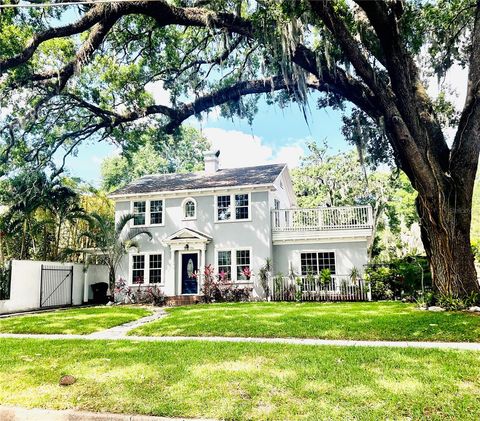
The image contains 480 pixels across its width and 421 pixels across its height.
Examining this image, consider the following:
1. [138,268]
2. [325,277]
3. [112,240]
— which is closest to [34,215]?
[112,240]

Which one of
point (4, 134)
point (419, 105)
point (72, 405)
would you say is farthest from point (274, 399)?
point (4, 134)

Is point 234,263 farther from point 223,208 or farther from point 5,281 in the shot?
point 5,281

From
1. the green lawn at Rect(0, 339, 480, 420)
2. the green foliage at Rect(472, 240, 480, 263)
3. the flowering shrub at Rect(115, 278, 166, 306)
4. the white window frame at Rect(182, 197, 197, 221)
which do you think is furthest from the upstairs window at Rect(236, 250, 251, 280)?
the green lawn at Rect(0, 339, 480, 420)

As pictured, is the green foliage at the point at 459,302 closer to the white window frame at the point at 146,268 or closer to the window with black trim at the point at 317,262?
the window with black trim at the point at 317,262

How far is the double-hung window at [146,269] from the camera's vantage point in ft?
62.8

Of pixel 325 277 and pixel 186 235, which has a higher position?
pixel 186 235

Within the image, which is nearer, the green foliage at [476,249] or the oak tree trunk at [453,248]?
the oak tree trunk at [453,248]

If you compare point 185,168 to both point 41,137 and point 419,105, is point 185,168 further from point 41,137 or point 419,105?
point 419,105

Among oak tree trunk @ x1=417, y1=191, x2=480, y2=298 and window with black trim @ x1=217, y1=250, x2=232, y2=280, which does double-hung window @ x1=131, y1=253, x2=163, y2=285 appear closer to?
window with black trim @ x1=217, y1=250, x2=232, y2=280

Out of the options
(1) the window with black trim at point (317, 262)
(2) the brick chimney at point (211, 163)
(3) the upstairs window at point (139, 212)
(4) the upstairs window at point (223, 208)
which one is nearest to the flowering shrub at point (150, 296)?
(3) the upstairs window at point (139, 212)

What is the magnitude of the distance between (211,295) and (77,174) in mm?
14462

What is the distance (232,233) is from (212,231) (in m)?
1.02

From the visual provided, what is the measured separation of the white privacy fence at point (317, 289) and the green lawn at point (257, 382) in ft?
33.6

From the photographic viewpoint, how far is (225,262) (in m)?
18.6
